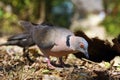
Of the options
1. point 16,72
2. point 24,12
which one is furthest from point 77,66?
point 24,12

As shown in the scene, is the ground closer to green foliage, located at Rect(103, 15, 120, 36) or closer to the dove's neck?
the dove's neck

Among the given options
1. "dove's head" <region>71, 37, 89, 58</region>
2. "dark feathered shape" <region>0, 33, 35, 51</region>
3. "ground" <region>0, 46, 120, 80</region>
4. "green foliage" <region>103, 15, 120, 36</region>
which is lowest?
"ground" <region>0, 46, 120, 80</region>

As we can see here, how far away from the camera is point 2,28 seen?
12000 mm

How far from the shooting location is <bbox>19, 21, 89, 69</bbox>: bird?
5.00 m

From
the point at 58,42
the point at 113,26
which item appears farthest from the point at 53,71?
the point at 113,26

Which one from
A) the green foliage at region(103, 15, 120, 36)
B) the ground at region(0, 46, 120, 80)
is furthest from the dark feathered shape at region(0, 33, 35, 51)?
the green foliage at region(103, 15, 120, 36)

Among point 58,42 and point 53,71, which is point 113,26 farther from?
point 53,71

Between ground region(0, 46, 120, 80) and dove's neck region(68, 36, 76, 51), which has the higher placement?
dove's neck region(68, 36, 76, 51)

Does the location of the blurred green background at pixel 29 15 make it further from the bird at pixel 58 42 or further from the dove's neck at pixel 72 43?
the dove's neck at pixel 72 43

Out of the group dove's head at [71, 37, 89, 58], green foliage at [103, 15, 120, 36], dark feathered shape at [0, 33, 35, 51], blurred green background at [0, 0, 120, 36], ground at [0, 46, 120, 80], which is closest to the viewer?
ground at [0, 46, 120, 80]

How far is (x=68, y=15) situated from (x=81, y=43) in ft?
29.8

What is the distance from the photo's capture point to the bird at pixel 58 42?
5004mm

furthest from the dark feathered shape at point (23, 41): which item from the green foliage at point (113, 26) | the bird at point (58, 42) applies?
the green foliage at point (113, 26)

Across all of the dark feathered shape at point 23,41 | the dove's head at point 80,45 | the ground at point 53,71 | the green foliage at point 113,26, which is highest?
the green foliage at point 113,26
